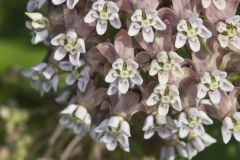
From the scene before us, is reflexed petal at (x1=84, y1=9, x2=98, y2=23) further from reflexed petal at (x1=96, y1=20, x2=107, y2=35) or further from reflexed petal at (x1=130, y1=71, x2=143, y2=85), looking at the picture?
reflexed petal at (x1=130, y1=71, x2=143, y2=85)

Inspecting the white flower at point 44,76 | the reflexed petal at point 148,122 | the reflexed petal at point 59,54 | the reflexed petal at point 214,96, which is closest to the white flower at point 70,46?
the reflexed petal at point 59,54

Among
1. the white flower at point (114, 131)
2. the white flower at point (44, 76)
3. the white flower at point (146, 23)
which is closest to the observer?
the white flower at point (146, 23)

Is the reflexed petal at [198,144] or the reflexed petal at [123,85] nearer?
the reflexed petal at [123,85]

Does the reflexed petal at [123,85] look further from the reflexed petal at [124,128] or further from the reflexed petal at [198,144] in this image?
the reflexed petal at [198,144]

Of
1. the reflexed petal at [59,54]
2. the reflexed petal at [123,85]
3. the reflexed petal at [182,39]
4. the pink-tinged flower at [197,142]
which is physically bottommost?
the pink-tinged flower at [197,142]

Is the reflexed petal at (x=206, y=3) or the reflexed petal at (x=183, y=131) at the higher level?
the reflexed petal at (x=206, y=3)

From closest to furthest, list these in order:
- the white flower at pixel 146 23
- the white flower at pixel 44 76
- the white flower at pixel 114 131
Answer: the white flower at pixel 146 23
the white flower at pixel 114 131
the white flower at pixel 44 76

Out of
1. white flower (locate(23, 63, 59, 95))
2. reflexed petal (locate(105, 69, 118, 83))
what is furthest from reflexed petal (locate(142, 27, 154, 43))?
white flower (locate(23, 63, 59, 95))

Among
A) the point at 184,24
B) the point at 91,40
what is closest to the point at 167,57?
the point at 184,24
